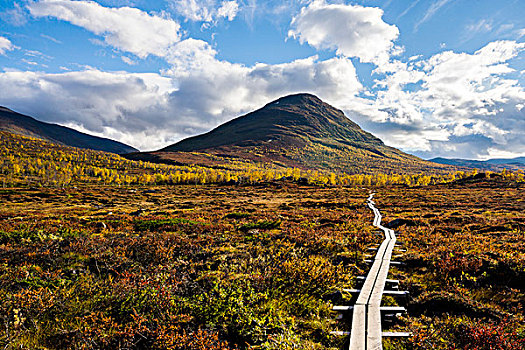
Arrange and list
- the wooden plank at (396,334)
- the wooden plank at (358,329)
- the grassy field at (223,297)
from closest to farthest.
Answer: the grassy field at (223,297) < the wooden plank at (358,329) < the wooden plank at (396,334)

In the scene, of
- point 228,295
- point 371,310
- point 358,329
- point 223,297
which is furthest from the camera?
point 371,310

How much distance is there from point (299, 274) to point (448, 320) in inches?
160

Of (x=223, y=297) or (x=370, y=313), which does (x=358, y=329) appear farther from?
(x=223, y=297)

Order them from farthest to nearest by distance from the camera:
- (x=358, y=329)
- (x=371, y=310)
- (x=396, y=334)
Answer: (x=371, y=310), (x=358, y=329), (x=396, y=334)

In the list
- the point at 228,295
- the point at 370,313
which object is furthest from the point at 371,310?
the point at 228,295

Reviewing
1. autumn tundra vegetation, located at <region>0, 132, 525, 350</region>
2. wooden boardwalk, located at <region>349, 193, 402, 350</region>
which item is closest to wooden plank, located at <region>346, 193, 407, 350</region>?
wooden boardwalk, located at <region>349, 193, 402, 350</region>

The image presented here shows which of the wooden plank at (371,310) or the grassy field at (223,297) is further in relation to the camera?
the wooden plank at (371,310)

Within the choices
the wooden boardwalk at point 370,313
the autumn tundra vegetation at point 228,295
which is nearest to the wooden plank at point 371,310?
the wooden boardwalk at point 370,313

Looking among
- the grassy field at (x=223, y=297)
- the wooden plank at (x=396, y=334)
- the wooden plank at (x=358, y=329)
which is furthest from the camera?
the wooden plank at (x=396, y=334)

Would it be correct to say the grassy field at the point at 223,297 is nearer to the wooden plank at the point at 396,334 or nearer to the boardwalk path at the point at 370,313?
the wooden plank at the point at 396,334

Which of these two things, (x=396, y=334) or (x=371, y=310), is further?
(x=371, y=310)

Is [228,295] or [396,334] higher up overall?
[396,334]

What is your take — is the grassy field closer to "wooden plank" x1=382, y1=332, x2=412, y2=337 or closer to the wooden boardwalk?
"wooden plank" x1=382, y1=332, x2=412, y2=337

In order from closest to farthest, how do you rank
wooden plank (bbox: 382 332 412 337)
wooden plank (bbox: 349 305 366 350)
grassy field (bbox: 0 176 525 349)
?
grassy field (bbox: 0 176 525 349)
wooden plank (bbox: 349 305 366 350)
wooden plank (bbox: 382 332 412 337)
